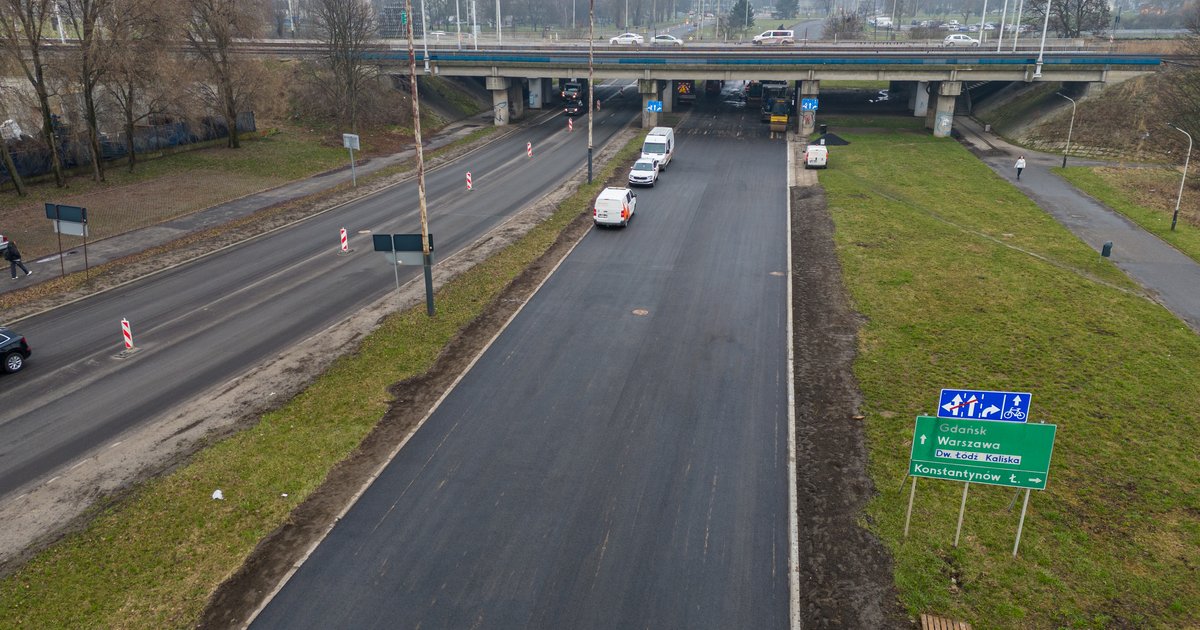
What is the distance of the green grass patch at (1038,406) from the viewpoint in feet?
45.8

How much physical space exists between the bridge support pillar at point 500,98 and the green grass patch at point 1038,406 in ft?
142

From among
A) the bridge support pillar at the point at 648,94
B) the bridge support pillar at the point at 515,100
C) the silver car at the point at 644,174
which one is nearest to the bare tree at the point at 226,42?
the bridge support pillar at the point at 515,100

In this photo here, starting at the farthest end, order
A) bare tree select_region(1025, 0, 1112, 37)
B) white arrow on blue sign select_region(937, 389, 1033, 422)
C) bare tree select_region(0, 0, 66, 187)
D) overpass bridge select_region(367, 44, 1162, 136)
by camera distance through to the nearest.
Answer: bare tree select_region(1025, 0, 1112, 37) → overpass bridge select_region(367, 44, 1162, 136) → bare tree select_region(0, 0, 66, 187) → white arrow on blue sign select_region(937, 389, 1033, 422)

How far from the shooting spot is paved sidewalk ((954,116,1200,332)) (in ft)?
98.5

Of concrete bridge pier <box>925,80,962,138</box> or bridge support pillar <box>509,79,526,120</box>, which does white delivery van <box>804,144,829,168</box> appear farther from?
bridge support pillar <box>509,79,526,120</box>

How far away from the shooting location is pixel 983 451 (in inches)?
571

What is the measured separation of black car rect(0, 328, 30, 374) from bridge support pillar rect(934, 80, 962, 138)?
6892 centimetres

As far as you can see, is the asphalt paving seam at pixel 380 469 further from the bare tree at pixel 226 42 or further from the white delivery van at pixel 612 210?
the bare tree at pixel 226 42

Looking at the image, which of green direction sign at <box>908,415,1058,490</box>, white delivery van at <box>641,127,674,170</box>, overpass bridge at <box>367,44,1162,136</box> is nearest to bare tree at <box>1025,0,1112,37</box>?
overpass bridge at <box>367,44,1162,136</box>

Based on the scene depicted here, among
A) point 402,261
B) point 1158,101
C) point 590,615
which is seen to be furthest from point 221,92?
point 1158,101

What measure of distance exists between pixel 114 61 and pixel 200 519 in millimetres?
37462

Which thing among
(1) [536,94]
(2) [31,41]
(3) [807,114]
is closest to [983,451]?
(2) [31,41]

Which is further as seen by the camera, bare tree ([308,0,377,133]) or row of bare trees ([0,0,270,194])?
bare tree ([308,0,377,133])


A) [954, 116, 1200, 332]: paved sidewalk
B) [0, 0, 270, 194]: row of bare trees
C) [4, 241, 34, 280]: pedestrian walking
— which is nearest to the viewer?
[954, 116, 1200, 332]: paved sidewalk
